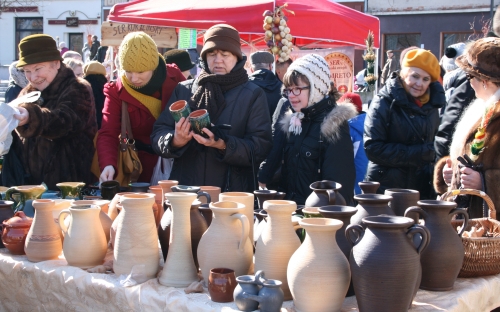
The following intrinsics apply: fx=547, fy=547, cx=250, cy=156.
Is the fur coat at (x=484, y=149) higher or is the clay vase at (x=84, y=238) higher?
the fur coat at (x=484, y=149)

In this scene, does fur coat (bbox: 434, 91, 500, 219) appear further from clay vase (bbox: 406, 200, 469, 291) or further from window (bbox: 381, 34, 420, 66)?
window (bbox: 381, 34, 420, 66)

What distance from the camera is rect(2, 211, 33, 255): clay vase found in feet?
7.45

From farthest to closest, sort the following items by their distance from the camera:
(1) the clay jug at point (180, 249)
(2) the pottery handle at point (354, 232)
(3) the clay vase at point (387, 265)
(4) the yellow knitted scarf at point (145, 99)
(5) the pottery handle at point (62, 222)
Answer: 1. (4) the yellow knitted scarf at point (145, 99)
2. (5) the pottery handle at point (62, 222)
3. (1) the clay jug at point (180, 249)
4. (2) the pottery handle at point (354, 232)
5. (3) the clay vase at point (387, 265)

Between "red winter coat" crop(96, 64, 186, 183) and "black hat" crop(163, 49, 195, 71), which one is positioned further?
"black hat" crop(163, 49, 195, 71)

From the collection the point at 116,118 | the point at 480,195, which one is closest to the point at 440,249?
the point at 480,195

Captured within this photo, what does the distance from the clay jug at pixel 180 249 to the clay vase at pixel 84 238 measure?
331 millimetres

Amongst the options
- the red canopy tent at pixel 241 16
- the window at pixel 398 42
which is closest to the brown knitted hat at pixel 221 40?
the red canopy tent at pixel 241 16

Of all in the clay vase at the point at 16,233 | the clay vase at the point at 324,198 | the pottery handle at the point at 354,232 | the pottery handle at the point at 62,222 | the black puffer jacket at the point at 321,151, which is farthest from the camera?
the black puffer jacket at the point at 321,151

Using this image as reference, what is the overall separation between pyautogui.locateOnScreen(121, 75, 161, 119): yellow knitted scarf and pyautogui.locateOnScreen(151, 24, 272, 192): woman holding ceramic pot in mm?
280

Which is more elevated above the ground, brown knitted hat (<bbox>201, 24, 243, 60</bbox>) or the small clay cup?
brown knitted hat (<bbox>201, 24, 243, 60</bbox>)

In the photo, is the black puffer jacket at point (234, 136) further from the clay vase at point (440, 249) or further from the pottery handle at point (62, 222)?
the clay vase at point (440, 249)

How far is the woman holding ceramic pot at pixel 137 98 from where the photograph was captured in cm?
309

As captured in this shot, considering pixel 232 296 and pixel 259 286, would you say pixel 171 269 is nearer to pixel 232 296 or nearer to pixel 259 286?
pixel 232 296

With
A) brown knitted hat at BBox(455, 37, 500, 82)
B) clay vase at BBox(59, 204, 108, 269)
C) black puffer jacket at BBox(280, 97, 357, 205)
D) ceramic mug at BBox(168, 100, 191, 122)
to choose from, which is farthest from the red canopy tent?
clay vase at BBox(59, 204, 108, 269)
